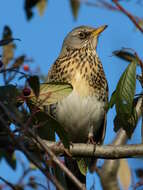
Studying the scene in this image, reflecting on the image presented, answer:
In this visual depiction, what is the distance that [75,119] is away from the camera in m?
4.71

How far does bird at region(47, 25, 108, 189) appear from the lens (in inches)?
179

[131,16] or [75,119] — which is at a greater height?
[131,16]

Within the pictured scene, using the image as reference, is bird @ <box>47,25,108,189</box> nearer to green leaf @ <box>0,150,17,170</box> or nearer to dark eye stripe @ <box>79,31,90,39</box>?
dark eye stripe @ <box>79,31,90,39</box>

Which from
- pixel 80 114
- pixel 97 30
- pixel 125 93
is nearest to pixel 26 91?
pixel 125 93

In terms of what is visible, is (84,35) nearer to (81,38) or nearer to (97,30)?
(81,38)

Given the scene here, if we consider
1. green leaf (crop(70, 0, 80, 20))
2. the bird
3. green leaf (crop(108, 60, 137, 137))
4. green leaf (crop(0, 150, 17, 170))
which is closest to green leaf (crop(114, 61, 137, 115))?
green leaf (crop(108, 60, 137, 137))

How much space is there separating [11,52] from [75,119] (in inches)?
66.6

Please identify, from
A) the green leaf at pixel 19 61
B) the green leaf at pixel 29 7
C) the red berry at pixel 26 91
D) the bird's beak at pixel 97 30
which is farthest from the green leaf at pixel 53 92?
the bird's beak at pixel 97 30

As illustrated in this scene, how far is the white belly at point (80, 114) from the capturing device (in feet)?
14.8

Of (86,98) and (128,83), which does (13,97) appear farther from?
(86,98)

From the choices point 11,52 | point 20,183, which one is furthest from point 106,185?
point 11,52

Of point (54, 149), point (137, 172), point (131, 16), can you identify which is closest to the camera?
point (131, 16)

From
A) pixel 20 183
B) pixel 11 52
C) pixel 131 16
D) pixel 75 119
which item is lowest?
pixel 75 119

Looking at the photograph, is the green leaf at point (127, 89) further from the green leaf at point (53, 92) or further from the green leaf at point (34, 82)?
the green leaf at point (34, 82)
